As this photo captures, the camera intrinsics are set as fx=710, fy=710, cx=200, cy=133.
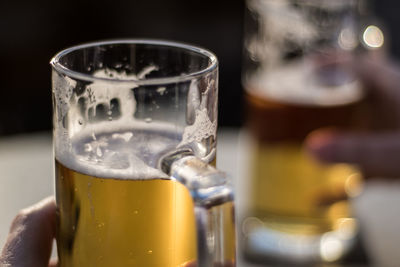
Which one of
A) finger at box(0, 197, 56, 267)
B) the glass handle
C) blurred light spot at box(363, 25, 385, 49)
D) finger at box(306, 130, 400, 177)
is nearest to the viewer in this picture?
the glass handle

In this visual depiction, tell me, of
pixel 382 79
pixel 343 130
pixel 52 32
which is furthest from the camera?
pixel 52 32

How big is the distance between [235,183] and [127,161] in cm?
80

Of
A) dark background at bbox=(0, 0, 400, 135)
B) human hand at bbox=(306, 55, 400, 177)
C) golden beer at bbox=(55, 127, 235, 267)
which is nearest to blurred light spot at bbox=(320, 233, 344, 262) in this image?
human hand at bbox=(306, 55, 400, 177)

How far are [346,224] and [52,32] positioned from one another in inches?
107

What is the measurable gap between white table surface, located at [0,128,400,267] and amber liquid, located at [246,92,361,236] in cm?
6

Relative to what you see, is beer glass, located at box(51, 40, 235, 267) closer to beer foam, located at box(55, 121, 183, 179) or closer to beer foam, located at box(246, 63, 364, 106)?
beer foam, located at box(55, 121, 183, 179)

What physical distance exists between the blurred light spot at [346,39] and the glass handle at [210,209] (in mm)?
758

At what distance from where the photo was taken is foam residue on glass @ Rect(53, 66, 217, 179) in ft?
2.14

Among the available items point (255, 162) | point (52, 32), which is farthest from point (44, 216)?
point (52, 32)

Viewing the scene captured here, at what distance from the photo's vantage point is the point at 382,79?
1.47 meters

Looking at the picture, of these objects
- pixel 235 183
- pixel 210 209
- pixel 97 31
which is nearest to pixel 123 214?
pixel 210 209

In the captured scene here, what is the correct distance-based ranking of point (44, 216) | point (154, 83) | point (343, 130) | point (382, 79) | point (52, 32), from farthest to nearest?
point (52, 32) → point (382, 79) → point (343, 130) → point (44, 216) → point (154, 83)

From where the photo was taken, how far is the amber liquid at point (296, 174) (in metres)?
1.27

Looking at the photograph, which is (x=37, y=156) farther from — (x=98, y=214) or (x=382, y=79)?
(x=98, y=214)
